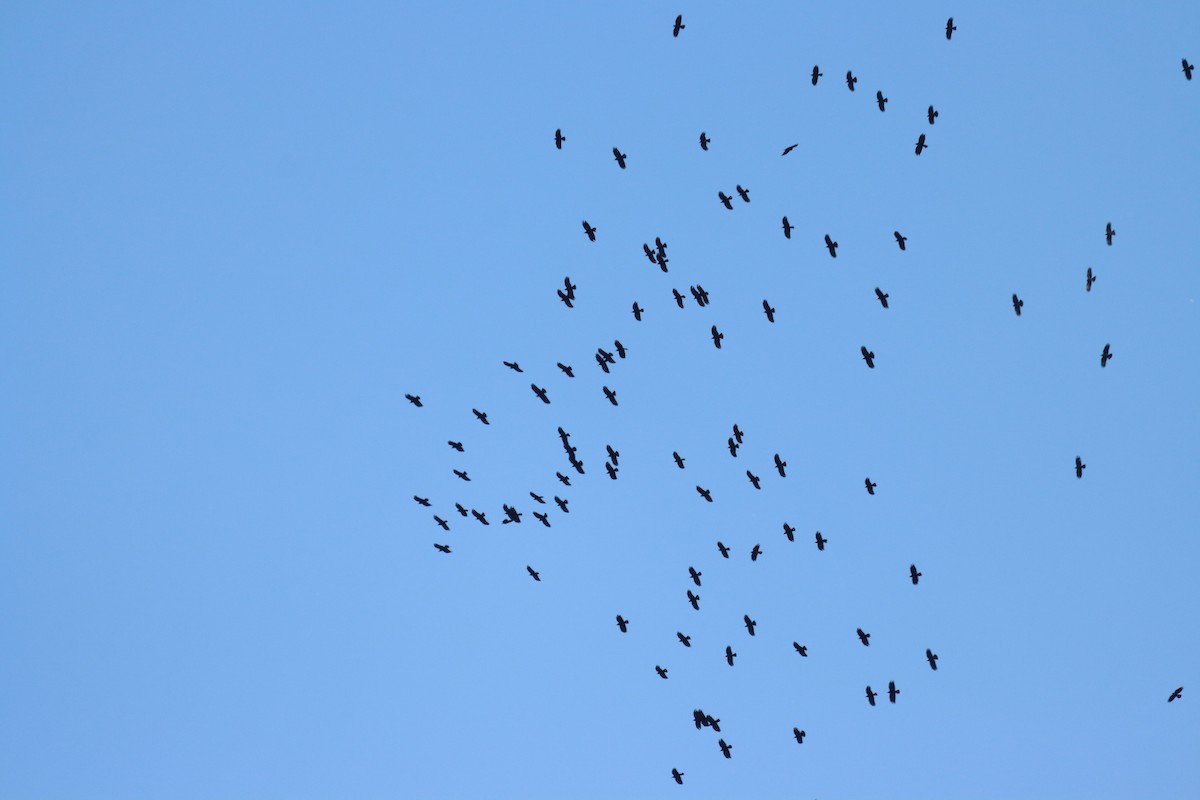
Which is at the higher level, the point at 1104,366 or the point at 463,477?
the point at 463,477

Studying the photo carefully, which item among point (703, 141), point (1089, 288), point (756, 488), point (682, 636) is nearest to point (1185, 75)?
point (1089, 288)

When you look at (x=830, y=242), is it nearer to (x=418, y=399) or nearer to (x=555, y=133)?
(x=555, y=133)

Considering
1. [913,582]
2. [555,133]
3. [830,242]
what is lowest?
[913,582]

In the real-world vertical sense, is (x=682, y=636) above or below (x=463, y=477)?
below

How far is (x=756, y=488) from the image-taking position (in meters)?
74.1

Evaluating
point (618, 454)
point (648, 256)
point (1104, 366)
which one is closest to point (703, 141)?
point (648, 256)

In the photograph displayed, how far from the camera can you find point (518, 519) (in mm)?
73938

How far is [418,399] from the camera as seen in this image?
74.1 metres

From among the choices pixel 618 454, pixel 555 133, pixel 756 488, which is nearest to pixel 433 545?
pixel 618 454

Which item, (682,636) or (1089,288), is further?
(682,636)

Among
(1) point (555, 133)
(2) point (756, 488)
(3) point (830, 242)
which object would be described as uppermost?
(1) point (555, 133)

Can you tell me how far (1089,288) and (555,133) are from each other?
2488 cm

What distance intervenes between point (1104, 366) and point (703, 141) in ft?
68.6

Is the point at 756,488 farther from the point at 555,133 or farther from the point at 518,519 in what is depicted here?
the point at 555,133
